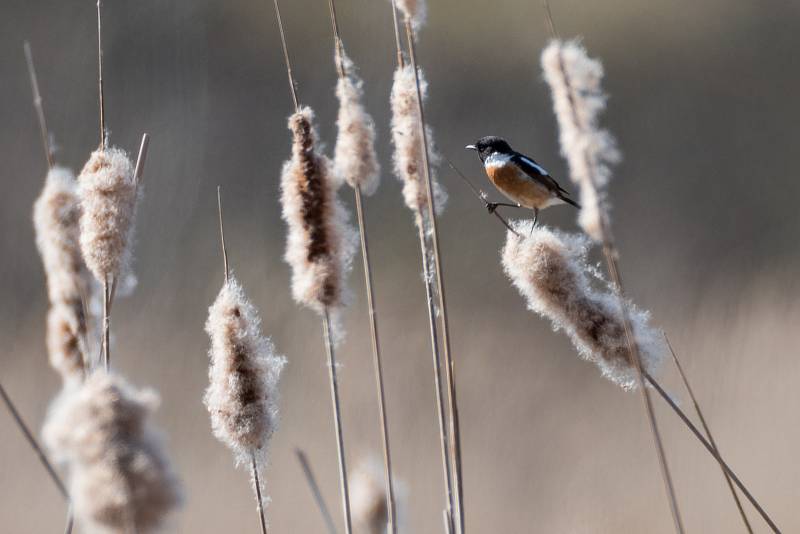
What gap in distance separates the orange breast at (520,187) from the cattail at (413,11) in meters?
0.71

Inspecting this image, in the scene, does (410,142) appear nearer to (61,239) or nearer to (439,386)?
(439,386)

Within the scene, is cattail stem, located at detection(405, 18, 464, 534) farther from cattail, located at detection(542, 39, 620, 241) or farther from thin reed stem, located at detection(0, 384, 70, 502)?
thin reed stem, located at detection(0, 384, 70, 502)

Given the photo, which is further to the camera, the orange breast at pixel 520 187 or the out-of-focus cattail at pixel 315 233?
the orange breast at pixel 520 187

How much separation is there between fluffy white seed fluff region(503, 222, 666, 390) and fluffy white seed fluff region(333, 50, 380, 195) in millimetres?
273

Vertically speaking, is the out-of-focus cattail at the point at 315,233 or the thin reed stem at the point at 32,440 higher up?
the out-of-focus cattail at the point at 315,233

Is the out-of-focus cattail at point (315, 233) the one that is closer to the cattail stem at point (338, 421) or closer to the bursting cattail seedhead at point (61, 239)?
the cattail stem at point (338, 421)

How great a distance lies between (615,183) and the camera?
15.5 feet

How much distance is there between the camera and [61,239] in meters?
1.50

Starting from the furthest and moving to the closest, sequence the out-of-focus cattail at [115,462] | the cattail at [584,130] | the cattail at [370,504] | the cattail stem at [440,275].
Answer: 1. the cattail at [370,504]
2. the cattail stem at [440,275]
3. the cattail at [584,130]
4. the out-of-focus cattail at [115,462]

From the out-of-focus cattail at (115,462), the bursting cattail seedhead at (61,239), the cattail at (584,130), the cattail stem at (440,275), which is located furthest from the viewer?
the bursting cattail seedhead at (61,239)

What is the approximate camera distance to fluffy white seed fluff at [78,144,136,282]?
141 centimetres

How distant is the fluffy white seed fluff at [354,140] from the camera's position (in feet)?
4.92

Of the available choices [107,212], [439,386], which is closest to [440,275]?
[439,386]

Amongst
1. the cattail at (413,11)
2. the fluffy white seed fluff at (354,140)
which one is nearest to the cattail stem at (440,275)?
the cattail at (413,11)
